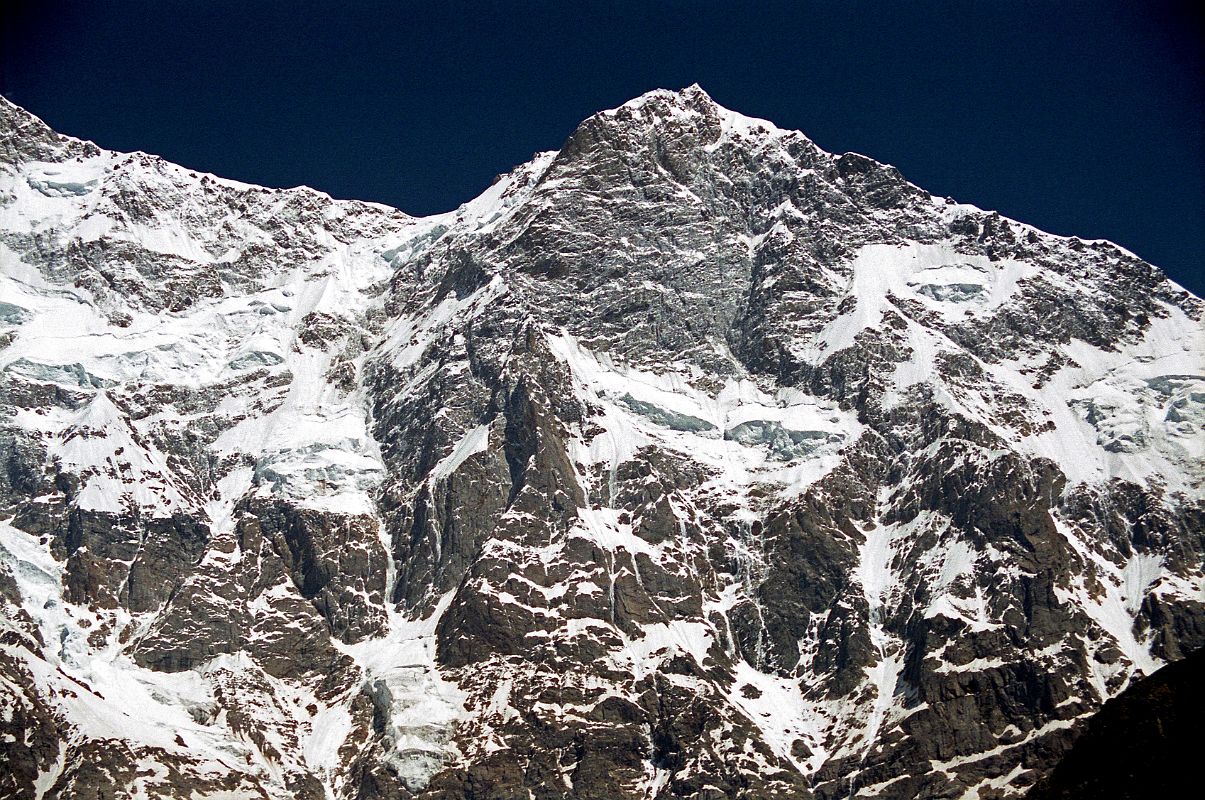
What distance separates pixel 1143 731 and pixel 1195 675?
4.64 m

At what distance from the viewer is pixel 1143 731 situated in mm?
93750

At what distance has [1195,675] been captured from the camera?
312 feet

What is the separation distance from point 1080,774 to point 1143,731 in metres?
4.71

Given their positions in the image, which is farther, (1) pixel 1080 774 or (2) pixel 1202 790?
(1) pixel 1080 774

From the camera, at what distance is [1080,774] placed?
9619 centimetres

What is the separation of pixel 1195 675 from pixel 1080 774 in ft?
27.9

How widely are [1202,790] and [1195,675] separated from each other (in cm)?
1006

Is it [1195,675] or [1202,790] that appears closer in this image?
[1202,790]

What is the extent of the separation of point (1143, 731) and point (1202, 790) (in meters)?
7.40

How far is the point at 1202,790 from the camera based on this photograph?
86.6 m

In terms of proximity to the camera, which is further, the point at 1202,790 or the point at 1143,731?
the point at 1143,731

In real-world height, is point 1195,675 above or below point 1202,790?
above
